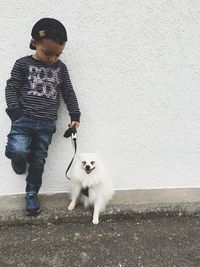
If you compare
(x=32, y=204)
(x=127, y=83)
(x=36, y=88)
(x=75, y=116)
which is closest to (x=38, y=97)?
(x=36, y=88)

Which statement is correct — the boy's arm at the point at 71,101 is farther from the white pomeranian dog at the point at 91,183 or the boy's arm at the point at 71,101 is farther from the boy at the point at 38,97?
the white pomeranian dog at the point at 91,183

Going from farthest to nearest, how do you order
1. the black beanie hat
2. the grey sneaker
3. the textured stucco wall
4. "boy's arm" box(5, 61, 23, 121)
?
the grey sneaker
the textured stucco wall
"boy's arm" box(5, 61, 23, 121)
the black beanie hat

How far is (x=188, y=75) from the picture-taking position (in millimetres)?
2730

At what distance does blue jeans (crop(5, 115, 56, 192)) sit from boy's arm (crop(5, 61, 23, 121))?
0.09 m

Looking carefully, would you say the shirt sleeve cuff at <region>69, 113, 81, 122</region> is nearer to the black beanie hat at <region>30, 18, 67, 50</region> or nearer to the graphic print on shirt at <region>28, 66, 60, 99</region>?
the graphic print on shirt at <region>28, 66, 60, 99</region>

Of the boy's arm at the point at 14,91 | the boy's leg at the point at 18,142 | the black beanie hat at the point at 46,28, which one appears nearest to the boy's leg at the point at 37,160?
the boy's leg at the point at 18,142

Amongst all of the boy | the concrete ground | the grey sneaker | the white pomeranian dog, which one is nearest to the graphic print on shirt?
the boy

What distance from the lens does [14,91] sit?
2.39 m

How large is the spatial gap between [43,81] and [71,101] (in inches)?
10.8

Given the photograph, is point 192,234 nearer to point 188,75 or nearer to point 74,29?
point 188,75

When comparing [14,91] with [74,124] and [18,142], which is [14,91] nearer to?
[18,142]

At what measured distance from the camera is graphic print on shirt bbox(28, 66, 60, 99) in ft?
7.89

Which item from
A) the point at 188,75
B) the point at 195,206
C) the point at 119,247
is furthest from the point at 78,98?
the point at 195,206

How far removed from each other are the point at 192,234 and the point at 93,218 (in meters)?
0.80
